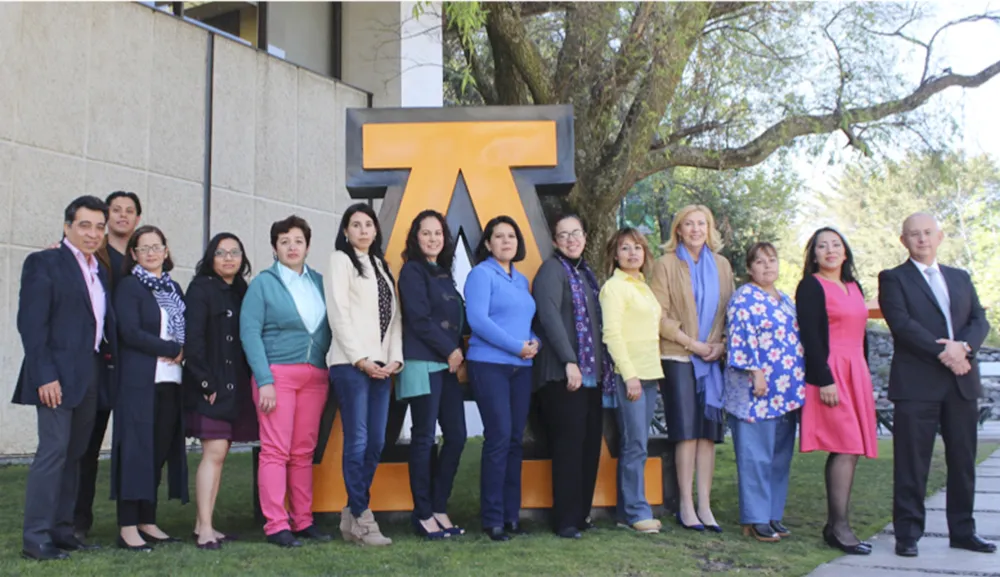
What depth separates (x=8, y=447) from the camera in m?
8.73

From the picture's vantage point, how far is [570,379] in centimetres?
576

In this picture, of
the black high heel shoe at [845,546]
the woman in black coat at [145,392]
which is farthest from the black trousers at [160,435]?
the black high heel shoe at [845,546]

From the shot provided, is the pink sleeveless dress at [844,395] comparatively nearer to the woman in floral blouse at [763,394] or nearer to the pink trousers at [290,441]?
the woman in floral blouse at [763,394]

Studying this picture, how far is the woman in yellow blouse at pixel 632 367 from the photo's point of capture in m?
5.95

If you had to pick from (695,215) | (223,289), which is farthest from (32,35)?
(695,215)

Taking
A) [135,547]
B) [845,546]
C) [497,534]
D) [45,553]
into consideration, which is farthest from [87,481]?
[845,546]

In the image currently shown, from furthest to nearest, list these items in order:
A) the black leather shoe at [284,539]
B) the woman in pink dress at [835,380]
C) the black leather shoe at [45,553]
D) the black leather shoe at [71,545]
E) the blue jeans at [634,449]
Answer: the blue jeans at [634,449] < the woman in pink dress at [835,380] < the black leather shoe at [284,539] < the black leather shoe at [71,545] < the black leather shoe at [45,553]

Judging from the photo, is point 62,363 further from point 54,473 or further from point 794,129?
point 794,129

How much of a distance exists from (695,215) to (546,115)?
1212mm

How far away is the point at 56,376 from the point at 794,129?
8.55 m

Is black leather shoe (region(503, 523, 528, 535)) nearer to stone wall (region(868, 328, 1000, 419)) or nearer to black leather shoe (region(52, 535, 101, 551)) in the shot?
black leather shoe (region(52, 535, 101, 551))

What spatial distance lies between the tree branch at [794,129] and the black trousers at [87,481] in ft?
22.3

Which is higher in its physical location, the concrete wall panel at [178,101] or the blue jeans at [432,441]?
the concrete wall panel at [178,101]

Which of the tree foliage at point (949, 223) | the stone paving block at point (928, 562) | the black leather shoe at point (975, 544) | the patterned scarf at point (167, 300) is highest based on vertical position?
the tree foliage at point (949, 223)
